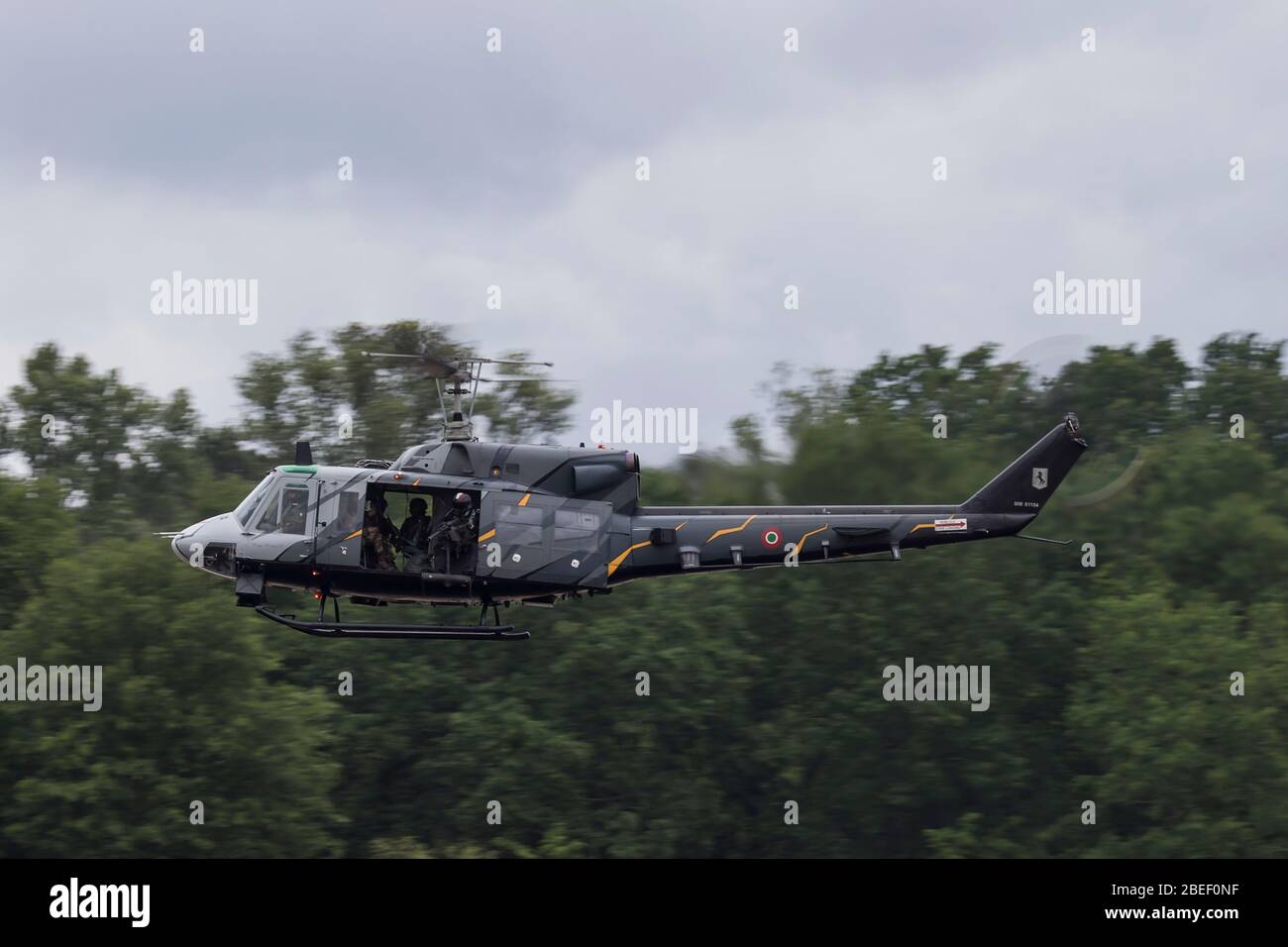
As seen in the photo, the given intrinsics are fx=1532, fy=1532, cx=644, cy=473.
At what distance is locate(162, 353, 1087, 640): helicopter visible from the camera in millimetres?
18234

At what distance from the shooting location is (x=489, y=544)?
1820 cm

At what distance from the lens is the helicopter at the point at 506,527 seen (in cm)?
1823

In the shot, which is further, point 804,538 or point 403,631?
point 804,538

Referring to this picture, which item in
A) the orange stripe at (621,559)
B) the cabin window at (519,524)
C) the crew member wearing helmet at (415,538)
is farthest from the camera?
the orange stripe at (621,559)

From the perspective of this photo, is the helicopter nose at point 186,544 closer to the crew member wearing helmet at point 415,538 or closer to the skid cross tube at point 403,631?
the skid cross tube at point 403,631

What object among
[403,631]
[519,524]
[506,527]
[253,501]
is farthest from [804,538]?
[253,501]

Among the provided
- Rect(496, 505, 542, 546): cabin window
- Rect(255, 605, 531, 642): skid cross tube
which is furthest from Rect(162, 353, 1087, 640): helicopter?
Rect(255, 605, 531, 642): skid cross tube

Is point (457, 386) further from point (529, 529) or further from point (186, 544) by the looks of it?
point (186, 544)

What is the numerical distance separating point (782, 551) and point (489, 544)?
3534mm

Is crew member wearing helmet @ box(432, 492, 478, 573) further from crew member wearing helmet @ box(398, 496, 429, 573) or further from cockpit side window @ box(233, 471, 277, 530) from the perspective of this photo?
cockpit side window @ box(233, 471, 277, 530)

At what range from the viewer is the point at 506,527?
1827cm

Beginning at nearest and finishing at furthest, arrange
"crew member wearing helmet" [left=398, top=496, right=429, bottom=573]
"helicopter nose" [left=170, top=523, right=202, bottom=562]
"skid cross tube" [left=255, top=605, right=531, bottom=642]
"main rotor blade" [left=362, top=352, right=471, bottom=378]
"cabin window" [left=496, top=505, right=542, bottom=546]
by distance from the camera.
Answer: "skid cross tube" [left=255, top=605, right=531, bottom=642]
"main rotor blade" [left=362, top=352, right=471, bottom=378]
"cabin window" [left=496, top=505, right=542, bottom=546]
"crew member wearing helmet" [left=398, top=496, right=429, bottom=573]
"helicopter nose" [left=170, top=523, right=202, bottom=562]

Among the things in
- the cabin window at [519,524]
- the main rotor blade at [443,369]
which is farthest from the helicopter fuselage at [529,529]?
the main rotor blade at [443,369]
